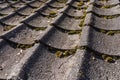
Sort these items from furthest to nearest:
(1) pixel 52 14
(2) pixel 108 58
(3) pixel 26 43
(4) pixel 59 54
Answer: (1) pixel 52 14
(3) pixel 26 43
(4) pixel 59 54
(2) pixel 108 58

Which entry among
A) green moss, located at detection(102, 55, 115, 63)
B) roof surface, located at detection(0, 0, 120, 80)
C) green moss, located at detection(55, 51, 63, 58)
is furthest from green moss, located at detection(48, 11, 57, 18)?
green moss, located at detection(102, 55, 115, 63)

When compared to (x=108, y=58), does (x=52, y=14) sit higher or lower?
lower

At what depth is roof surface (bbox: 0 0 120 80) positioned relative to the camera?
2.29 meters

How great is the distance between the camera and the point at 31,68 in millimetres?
2373

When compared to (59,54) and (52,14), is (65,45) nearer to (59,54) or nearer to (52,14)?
(59,54)

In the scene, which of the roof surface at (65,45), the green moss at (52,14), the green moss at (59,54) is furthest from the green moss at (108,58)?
the green moss at (52,14)

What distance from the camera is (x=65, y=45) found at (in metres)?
2.95

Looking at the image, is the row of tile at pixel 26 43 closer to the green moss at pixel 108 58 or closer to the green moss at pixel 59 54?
the green moss at pixel 59 54

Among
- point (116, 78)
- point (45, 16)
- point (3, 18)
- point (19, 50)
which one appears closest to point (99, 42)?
point (116, 78)

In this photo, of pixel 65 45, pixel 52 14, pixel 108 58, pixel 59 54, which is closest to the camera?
pixel 108 58

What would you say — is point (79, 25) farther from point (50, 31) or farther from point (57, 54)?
Result: point (57, 54)

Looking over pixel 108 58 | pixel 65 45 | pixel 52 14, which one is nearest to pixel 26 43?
pixel 65 45

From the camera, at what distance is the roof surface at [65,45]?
7.53 ft

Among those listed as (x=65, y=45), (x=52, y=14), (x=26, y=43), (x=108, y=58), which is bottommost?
(x=52, y=14)
